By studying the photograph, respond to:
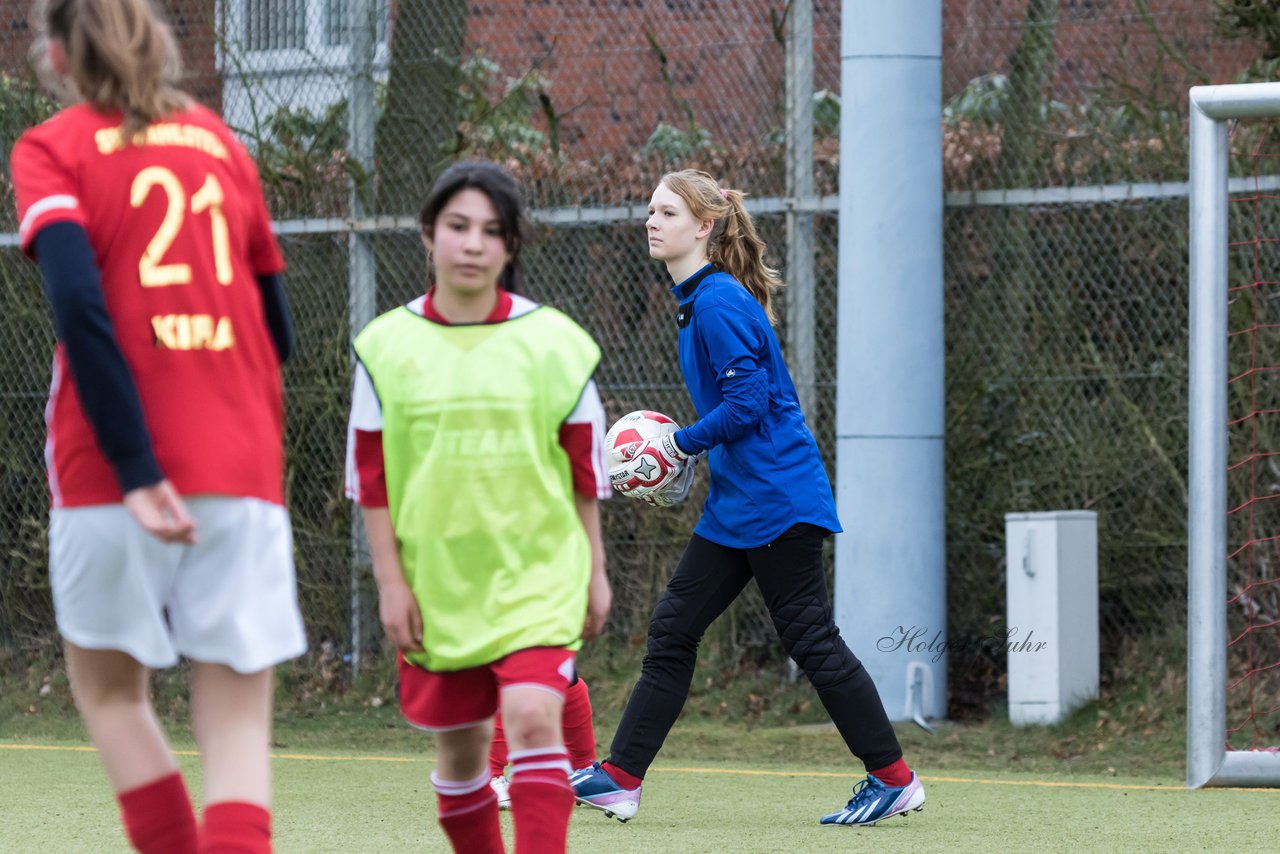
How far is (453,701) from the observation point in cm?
374

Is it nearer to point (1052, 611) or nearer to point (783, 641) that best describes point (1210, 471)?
point (1052, 611)

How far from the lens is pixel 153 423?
3.17 m

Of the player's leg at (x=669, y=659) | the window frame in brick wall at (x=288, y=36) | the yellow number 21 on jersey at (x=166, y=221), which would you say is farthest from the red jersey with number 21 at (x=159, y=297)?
the window frame in brick wall at (x=288, y=36)

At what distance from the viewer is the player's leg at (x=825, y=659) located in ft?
18.5

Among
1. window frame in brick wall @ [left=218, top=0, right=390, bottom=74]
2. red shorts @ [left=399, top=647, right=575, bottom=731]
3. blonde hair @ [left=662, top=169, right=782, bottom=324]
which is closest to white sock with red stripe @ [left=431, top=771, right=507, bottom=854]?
red shorts @ [left=399, top=647, right=575, bottom=731]

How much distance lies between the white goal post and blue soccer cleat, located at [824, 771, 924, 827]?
1.26 m

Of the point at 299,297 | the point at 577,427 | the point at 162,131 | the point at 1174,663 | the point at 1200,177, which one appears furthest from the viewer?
the point at 299,297

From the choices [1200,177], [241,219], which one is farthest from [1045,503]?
[241,219]

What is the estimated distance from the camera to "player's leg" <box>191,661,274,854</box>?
3.22 m

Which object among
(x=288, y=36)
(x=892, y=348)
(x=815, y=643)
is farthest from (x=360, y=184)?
(x=815, y=643)

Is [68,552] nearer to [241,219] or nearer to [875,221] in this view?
[241,219]

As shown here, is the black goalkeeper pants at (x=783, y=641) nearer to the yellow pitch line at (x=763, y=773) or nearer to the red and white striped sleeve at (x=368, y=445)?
the yellow pitch line at (x=763, y=773)

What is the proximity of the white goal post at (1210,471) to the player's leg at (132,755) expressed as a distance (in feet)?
13.0

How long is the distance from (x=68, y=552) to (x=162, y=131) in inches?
27.7
